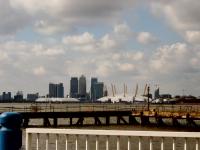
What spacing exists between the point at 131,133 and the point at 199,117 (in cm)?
6405

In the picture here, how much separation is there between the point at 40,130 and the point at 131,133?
115cm

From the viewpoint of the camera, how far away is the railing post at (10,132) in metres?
4.54

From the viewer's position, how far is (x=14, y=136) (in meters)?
4.55

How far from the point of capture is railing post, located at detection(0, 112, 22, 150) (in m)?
4.54

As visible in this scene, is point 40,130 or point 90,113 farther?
point 90,113

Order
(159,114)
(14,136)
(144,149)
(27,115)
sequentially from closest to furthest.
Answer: (14,136), (144,149), (27,115), (159,114)

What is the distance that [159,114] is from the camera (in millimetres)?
73062

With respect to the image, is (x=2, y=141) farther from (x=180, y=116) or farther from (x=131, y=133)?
(x=180, y=116)

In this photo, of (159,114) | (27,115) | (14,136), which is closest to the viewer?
(14,136)

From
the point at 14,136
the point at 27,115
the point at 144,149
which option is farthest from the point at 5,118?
the point at 27,115

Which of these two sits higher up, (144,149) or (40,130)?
(40,130)

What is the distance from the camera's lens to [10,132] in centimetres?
454

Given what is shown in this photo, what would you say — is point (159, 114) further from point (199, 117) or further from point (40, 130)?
point (40, 130)

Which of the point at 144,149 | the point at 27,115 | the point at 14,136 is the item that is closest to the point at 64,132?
the point at 14,136
